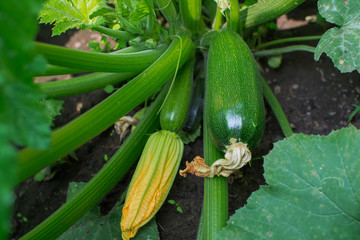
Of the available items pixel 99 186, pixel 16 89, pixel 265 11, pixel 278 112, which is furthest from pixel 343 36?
pixel 16 89

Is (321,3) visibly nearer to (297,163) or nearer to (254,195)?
(297,163)

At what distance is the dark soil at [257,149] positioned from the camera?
212cm

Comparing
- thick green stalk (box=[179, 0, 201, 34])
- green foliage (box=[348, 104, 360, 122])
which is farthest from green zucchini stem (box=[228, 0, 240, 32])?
green foliage (box=[348, 104, 360, 122])

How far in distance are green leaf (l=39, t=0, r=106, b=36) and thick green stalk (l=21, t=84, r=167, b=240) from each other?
670 millimetres

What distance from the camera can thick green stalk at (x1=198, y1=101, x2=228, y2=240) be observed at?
1619 millimetres

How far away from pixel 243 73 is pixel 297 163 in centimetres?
56

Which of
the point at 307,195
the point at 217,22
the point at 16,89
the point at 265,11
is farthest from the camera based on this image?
the point at 217,22

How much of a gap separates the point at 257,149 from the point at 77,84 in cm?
119

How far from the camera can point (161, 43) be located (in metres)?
2.16

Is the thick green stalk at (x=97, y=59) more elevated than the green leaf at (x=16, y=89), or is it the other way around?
the green leaf at (x=16, y=89)

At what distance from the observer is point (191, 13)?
2.10 meters

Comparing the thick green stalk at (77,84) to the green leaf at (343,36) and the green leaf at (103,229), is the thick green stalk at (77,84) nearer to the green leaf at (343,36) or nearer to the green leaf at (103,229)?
the green leaf at (103,229)

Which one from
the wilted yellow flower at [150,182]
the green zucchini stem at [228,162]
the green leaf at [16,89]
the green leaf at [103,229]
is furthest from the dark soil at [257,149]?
the green leaf at [16,89]

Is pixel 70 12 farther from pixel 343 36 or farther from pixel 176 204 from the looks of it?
pixel 343 36
